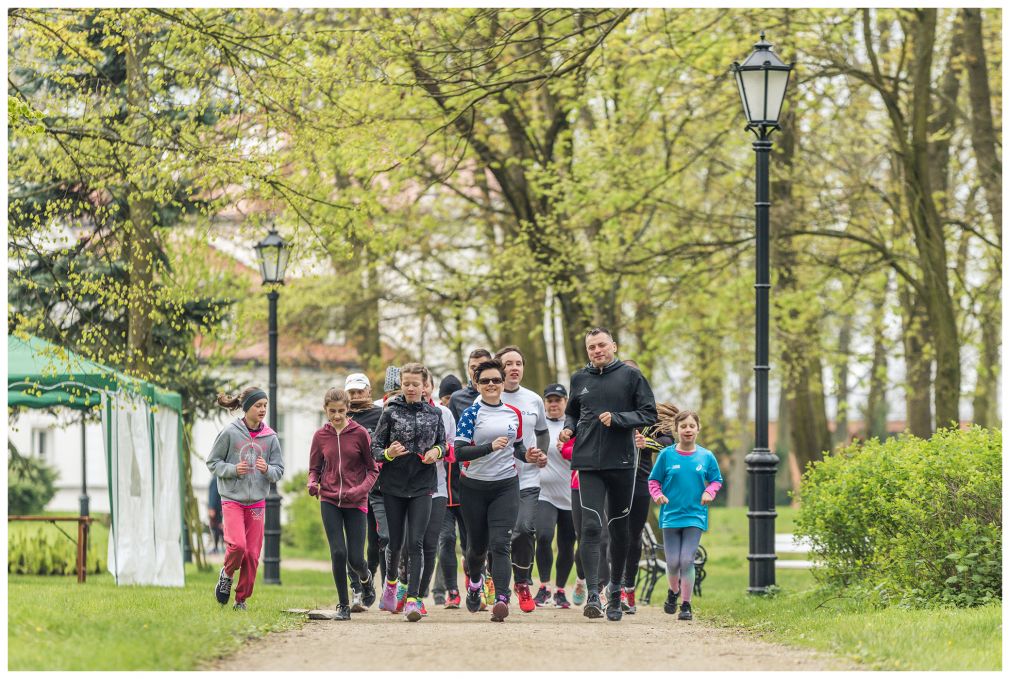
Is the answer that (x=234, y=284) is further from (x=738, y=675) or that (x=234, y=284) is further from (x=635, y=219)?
(x=738, y=675)

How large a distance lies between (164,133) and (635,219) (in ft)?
42.4

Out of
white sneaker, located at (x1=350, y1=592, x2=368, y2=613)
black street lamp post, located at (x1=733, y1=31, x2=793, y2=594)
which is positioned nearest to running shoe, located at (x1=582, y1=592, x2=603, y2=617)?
white sneaker, located at (x1=350, y1=592, x2=368, y2=613)

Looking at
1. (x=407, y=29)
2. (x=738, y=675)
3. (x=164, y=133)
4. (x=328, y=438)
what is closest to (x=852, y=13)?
(x=407, y=29)

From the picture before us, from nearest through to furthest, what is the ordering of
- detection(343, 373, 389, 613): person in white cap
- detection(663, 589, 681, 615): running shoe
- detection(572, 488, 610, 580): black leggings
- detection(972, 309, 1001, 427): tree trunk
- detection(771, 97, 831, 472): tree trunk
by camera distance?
detection(572, 488, 610, 580): black leggings
detection(663, 589, 681, 615): running shoe
detection(343, 373, 389, 613): person in white cap
detection(771, 97, 831, 472): tree trunk
detection(972, 309, 1001, 427): tree trunk

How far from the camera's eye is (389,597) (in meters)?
11.9

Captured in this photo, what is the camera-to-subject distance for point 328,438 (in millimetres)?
11320

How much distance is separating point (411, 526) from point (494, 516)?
25.4 inches

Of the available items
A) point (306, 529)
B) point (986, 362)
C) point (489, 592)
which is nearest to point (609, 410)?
point (489, 592)

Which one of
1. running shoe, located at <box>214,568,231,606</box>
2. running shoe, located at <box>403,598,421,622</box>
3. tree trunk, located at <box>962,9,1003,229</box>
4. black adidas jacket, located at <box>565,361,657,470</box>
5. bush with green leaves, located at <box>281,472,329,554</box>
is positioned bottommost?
bush with green leaves, located at <box>281,472,329,554</box>

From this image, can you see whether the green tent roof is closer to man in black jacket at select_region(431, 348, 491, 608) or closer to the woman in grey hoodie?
the woman in grey hoodie

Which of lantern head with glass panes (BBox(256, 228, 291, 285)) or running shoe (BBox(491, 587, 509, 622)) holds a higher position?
lantern head with glass panes (BBox(256, 228, 291, 285))

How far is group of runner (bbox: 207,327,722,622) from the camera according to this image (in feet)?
36.5

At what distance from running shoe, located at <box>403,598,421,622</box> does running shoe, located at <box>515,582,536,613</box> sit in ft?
2.97

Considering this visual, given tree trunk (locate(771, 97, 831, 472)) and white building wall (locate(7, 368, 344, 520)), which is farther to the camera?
white building wall (locate(7, 368, 344, 520))
